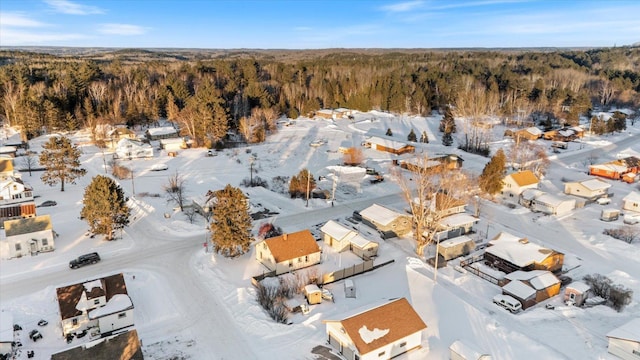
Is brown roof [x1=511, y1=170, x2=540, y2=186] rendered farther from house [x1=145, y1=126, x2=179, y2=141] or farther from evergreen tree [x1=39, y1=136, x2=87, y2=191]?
house [x1=145, y1=126, x2=179, y2=141]

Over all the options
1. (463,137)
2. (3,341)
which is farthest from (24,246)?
(463,137)

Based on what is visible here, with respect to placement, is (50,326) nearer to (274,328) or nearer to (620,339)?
(274,328)

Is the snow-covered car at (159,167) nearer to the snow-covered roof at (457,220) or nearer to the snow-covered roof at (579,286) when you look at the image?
the snow-covered roof at (457,220)

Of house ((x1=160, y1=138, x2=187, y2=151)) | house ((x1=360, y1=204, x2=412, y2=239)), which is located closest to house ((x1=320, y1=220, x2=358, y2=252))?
house ((x1=360, y1=204, x2=412, y2=239))

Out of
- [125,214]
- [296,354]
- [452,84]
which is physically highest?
[452,84]

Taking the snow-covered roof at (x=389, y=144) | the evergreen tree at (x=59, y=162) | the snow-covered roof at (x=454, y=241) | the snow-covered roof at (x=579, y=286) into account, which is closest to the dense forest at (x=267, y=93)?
the snow-covered roof at (x=389, y=144)

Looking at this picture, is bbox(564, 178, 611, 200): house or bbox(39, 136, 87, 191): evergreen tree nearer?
bbox(564, 178, 611, 200): house
